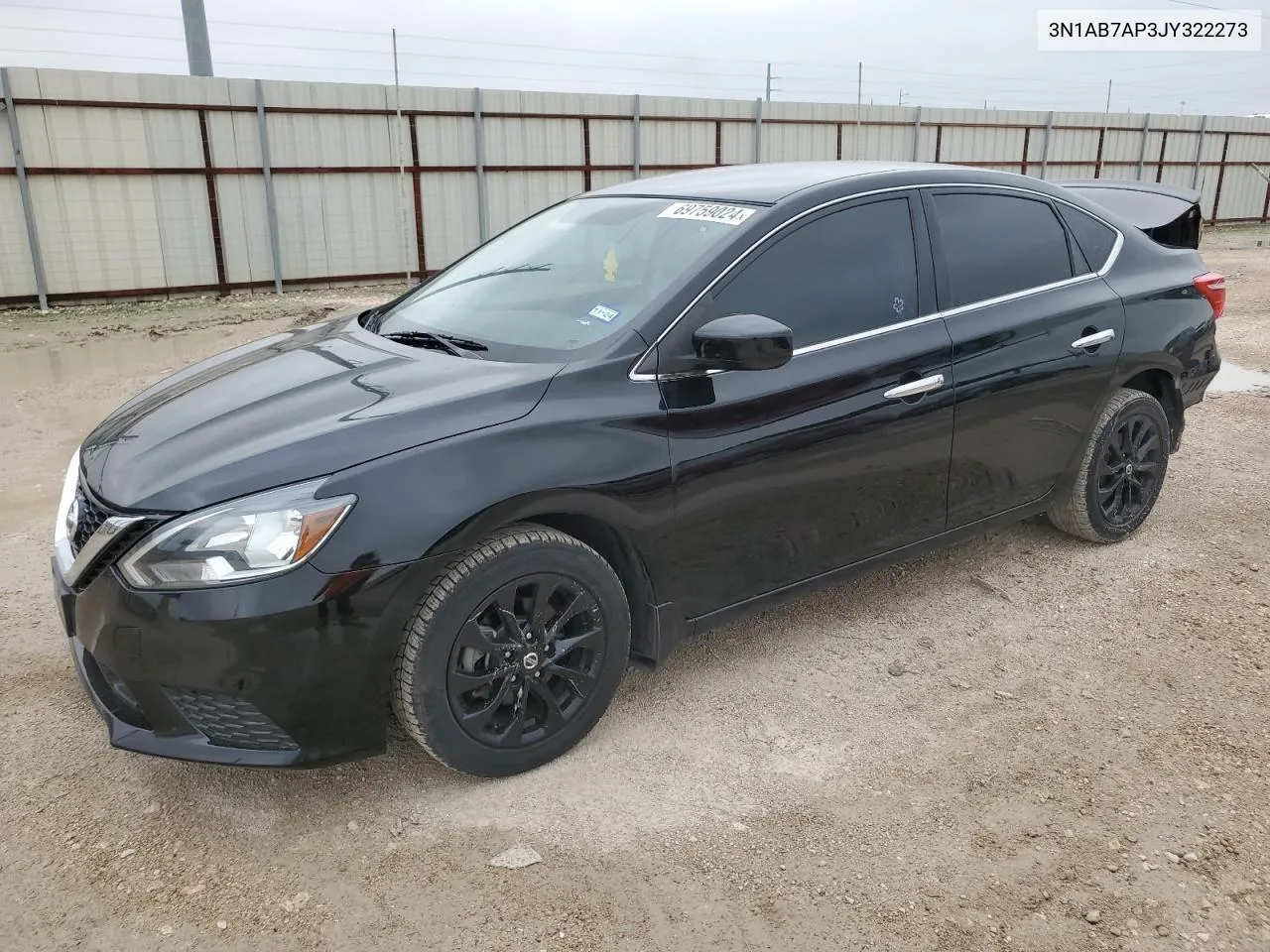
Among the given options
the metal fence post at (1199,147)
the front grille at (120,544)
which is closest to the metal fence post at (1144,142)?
the metal fence post at (1199,147)

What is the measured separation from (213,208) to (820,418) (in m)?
11.3

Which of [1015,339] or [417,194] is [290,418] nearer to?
[1015,339]

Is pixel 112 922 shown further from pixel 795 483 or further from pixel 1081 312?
pixel 1081 312

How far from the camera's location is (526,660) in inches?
107

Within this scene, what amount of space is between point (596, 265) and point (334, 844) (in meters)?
1.97

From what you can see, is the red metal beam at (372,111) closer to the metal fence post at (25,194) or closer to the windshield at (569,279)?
Answer: the metal fence post at (25,194)

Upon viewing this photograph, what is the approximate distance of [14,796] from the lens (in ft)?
9.05

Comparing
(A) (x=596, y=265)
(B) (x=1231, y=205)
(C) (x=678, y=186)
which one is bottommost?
(B) (x=1231, y=205)

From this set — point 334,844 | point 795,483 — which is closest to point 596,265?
point 795,483

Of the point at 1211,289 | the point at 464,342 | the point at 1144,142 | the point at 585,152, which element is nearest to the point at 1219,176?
the point at 1144,142

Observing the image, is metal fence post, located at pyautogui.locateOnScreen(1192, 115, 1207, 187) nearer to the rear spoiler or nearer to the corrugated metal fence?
the corrugated metal fence

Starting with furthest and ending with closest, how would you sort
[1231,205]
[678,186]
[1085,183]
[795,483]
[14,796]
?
[1231,205] → [1085,183] → [678,186] → [795,483] → [14,796]

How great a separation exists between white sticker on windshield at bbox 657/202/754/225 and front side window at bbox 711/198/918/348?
0.17 meters

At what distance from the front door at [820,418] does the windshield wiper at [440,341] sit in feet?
Answer: 2.13
